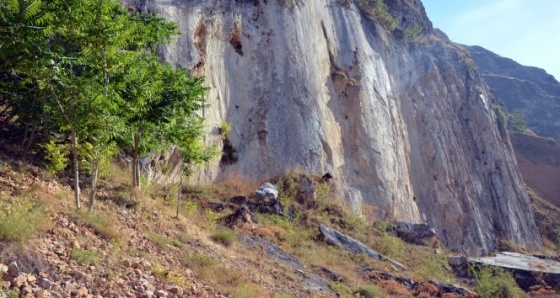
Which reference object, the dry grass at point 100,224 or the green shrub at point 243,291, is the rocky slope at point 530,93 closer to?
the green shrub at point 243,291

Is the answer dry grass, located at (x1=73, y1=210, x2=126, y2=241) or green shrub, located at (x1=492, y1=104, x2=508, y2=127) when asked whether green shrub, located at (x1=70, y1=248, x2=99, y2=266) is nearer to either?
dry grass, located at (x1=73, y1=210, x2=126, y2=241)

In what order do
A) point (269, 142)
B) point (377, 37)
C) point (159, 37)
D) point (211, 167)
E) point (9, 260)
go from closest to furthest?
point (9, 260)
point (159, 37)
point (211, 167)
point (269, 142)
point (377, 37)

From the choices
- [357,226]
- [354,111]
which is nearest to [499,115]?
[354,111]

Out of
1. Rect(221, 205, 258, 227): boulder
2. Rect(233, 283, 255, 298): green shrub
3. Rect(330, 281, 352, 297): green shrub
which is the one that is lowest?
Rect(330, 281, 352, 297): green shrub

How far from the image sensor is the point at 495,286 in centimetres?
1627

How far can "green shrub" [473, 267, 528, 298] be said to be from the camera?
52.2 ft

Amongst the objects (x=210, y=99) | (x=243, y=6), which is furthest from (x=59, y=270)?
(x=243, y=6)

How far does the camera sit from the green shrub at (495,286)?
52.2 ft

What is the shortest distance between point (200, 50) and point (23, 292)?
15.5m

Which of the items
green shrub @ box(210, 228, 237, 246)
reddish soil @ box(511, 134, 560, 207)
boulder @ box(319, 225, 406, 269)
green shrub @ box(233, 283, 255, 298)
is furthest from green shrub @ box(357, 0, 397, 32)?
reddish soil @ box(511, 134, 560, 207)

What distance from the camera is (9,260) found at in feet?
18.5

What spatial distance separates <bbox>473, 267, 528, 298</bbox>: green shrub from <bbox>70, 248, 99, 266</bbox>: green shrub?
12.6 metres

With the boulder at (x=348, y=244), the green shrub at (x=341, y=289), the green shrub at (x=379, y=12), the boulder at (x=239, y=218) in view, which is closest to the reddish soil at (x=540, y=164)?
the green shrub at (x=379, y=12)

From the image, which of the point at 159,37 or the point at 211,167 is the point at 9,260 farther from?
the point at 211,167
